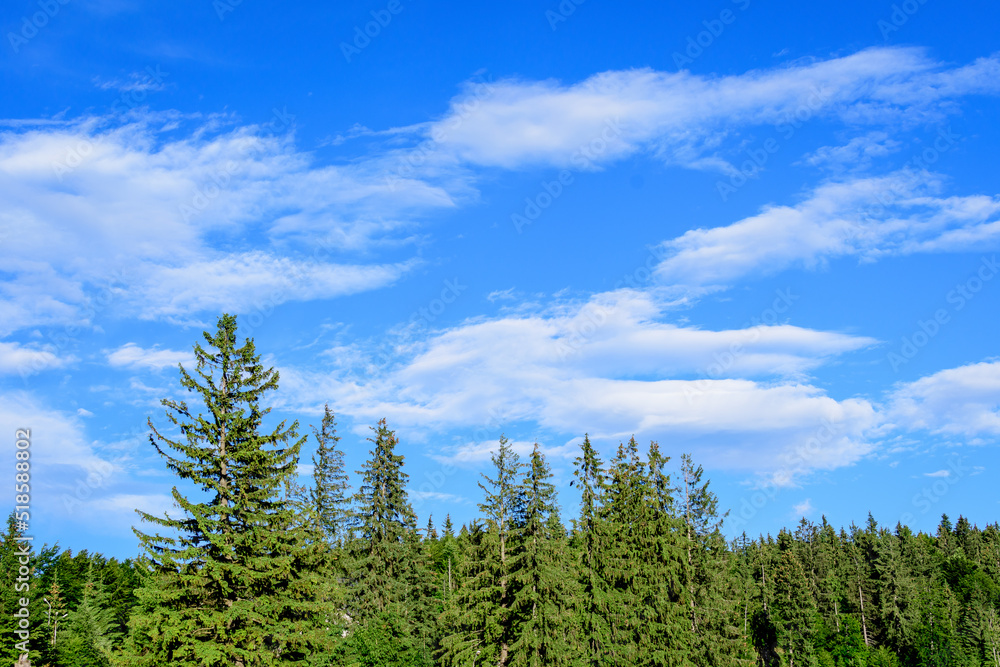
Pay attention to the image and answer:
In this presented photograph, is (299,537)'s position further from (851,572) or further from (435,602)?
(851,572)

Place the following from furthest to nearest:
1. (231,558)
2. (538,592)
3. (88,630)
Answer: (88,630) → (538,592) → (231,558)

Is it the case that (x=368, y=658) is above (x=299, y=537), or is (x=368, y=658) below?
below

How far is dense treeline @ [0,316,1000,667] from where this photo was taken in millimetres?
24109

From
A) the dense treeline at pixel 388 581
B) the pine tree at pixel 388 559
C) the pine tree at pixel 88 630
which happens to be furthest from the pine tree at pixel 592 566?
the pine tree at pixel 88 630

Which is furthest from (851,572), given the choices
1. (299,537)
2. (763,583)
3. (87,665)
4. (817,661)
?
(299,537)

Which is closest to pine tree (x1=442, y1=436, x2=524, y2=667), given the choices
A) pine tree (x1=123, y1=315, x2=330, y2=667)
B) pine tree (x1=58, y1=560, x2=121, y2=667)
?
pine tree (x1=123, y1=315, x2=330, y2=667)

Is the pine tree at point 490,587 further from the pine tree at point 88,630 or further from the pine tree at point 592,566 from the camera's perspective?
the pine tree at point 88,630

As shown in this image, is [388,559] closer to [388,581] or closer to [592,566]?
[388,581]

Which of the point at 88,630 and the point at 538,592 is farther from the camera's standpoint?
the point at 88,630

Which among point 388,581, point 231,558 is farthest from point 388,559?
point 231,558

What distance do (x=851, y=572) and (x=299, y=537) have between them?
107m

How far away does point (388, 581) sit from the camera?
168ft

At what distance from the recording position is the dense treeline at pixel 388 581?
2411cm

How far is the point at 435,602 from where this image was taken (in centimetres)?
5975
